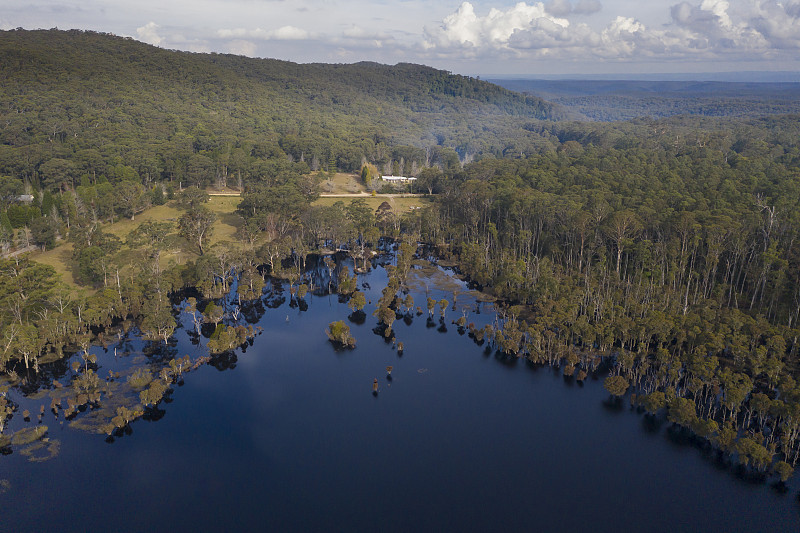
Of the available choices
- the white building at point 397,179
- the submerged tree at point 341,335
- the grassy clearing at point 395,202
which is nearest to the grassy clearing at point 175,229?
the grassy clearing at point 395,202

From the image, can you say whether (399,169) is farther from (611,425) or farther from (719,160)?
(611,425)

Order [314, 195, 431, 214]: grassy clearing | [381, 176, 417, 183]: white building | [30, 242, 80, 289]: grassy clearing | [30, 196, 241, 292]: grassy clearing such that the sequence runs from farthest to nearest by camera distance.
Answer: [381, 176, 417, 183]: white building, [314, 195, 431, 214]: grassy clearing, [30, 196, 241, 292]: grassy clearing, [30, 242, 80, 289]: grassy clearing

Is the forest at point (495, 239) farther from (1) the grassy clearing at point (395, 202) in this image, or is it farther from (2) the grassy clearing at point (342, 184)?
(1) the grassy clearing at point (395, 202)

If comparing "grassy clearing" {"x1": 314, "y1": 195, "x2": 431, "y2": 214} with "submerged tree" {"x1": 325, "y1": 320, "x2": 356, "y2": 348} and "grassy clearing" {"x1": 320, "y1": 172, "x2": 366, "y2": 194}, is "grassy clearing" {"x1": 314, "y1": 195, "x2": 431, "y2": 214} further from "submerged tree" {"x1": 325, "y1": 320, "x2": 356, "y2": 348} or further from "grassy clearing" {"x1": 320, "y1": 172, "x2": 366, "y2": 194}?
"submerged tree" {"x1": 325, "y1": 320, "x2": 356, "y2": 348}

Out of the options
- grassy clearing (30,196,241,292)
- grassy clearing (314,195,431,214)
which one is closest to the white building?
grassy clearing (314,195,431,214)

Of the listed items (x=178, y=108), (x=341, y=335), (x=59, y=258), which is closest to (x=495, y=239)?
(x=341, y=335)

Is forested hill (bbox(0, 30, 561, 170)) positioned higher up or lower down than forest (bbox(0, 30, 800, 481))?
higher up

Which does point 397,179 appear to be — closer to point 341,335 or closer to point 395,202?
point 395,202
